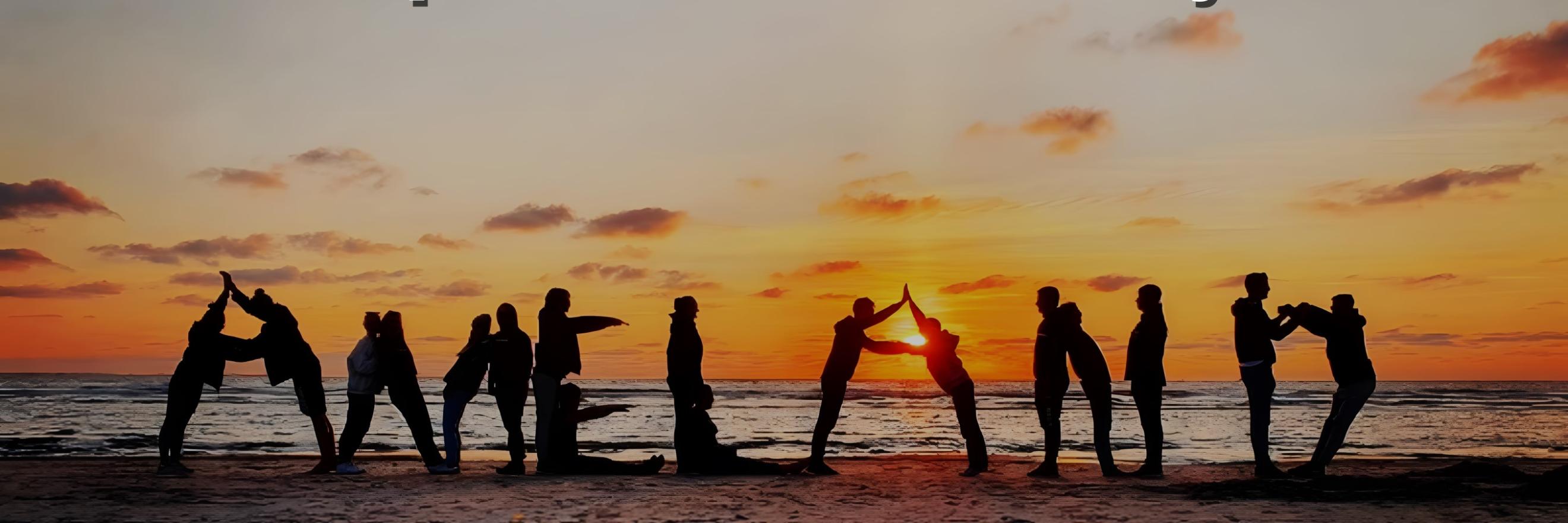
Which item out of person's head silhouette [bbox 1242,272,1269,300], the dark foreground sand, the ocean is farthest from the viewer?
the ocean

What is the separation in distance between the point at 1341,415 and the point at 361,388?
10309 millimetres

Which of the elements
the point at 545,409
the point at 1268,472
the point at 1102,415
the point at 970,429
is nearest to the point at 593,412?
the point at 545,409

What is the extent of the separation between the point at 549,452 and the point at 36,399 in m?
44.2

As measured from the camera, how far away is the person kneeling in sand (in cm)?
1178

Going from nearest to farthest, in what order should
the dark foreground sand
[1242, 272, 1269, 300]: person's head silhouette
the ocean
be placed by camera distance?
the dark foreground sand → [1242, 272, 1269, 300]: person's head silhouette → the ocean

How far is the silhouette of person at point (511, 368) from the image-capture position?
11.7 m

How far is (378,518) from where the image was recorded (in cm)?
838

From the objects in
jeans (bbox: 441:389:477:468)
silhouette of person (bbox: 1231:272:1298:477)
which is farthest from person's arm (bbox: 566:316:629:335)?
silhouette of person (bbox: 1231:272:1298:477)

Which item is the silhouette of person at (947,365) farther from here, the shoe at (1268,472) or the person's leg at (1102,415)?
the shoe at (1268,472)

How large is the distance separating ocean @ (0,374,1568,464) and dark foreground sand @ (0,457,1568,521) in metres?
4.49

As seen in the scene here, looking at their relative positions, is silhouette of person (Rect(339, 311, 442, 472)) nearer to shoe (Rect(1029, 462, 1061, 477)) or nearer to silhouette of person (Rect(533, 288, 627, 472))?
silhouette of person (Rect(533, 288, 627, 472))

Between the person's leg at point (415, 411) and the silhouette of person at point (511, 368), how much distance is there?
876mm

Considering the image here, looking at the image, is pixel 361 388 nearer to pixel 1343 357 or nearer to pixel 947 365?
pixel 947 365

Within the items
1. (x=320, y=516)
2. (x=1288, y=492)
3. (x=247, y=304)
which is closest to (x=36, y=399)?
(x=247, y=304)
